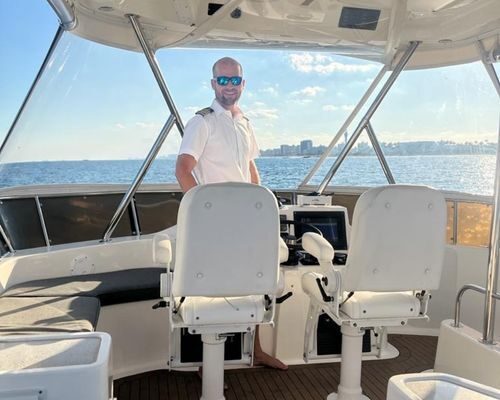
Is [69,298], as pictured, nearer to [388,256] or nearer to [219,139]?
[219,139]

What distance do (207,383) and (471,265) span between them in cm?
212

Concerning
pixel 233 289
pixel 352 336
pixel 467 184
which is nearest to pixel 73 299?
pixel 233 289

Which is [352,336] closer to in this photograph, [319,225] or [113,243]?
[319,225]

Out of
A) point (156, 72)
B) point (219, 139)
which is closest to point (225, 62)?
point (219, 139)

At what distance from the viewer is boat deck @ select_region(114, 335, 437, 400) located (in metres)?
2.27

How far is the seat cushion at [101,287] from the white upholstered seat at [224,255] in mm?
793

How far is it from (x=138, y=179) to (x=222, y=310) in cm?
Answer: 155

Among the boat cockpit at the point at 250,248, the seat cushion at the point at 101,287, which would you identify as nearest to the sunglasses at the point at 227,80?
the boat cockpit at the point at 250,248

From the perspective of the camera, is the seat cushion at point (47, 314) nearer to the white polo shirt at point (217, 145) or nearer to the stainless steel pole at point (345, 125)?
the white polo shirt at point (217, 145)

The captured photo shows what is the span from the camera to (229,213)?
162cm

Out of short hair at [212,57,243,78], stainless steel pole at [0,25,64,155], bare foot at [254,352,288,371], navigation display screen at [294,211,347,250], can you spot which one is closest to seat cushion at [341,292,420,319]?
bare foot at [254,352,288,371]

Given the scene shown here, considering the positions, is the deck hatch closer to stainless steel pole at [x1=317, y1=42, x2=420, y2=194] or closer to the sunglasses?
stainless steel pole at [x1=317, y1=42, x2=420, y2=194]

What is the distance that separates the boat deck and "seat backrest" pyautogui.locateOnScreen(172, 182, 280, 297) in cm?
87

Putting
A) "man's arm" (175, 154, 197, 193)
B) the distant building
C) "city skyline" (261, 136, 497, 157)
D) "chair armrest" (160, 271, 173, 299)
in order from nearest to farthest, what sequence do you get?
"chair armrest" (160, 271, 173, 299) → "man's arm" (175, 154, 197, 193) → "city skyline" (261, 136, 497, 157) → the distant building
